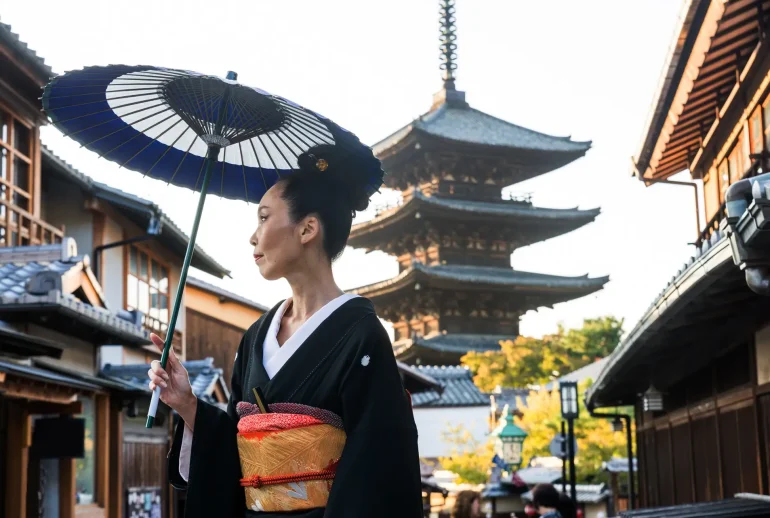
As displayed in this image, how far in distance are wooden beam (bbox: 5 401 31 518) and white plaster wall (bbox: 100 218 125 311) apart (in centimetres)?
569

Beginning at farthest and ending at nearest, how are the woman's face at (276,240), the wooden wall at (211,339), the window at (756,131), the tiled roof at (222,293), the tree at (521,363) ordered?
the tree at (521,363) < the wooden wall at (211,339) < the tiled roof at (222,293) < the window at (756,131) < the woman's face at (276,240)

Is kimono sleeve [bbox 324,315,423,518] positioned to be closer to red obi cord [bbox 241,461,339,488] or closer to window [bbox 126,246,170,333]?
red obi cord [bbox 241,461,339,488]

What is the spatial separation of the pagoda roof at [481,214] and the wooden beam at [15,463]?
26617mm

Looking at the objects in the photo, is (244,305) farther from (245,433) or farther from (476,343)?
(245,433)

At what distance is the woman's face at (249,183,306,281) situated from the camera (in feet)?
12.2

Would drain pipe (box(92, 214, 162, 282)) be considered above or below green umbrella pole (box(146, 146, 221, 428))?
above

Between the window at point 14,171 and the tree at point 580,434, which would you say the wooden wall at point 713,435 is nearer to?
the window at point 14,171

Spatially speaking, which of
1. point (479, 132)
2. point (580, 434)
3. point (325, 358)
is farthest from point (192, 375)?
point (479, 132)

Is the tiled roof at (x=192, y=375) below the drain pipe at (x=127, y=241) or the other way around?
below

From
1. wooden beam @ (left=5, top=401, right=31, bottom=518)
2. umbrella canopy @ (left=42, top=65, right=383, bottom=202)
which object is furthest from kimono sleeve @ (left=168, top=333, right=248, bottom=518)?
wooden beam @ (left=5, top=401, right=31, bottom=518)

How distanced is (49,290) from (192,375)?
7.47 meters

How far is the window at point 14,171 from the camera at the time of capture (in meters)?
13.6

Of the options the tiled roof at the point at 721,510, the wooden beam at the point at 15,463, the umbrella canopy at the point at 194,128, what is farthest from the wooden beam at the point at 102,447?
the umbrella canopy at the point at 194,128

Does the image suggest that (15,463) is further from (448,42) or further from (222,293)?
(448,42)
